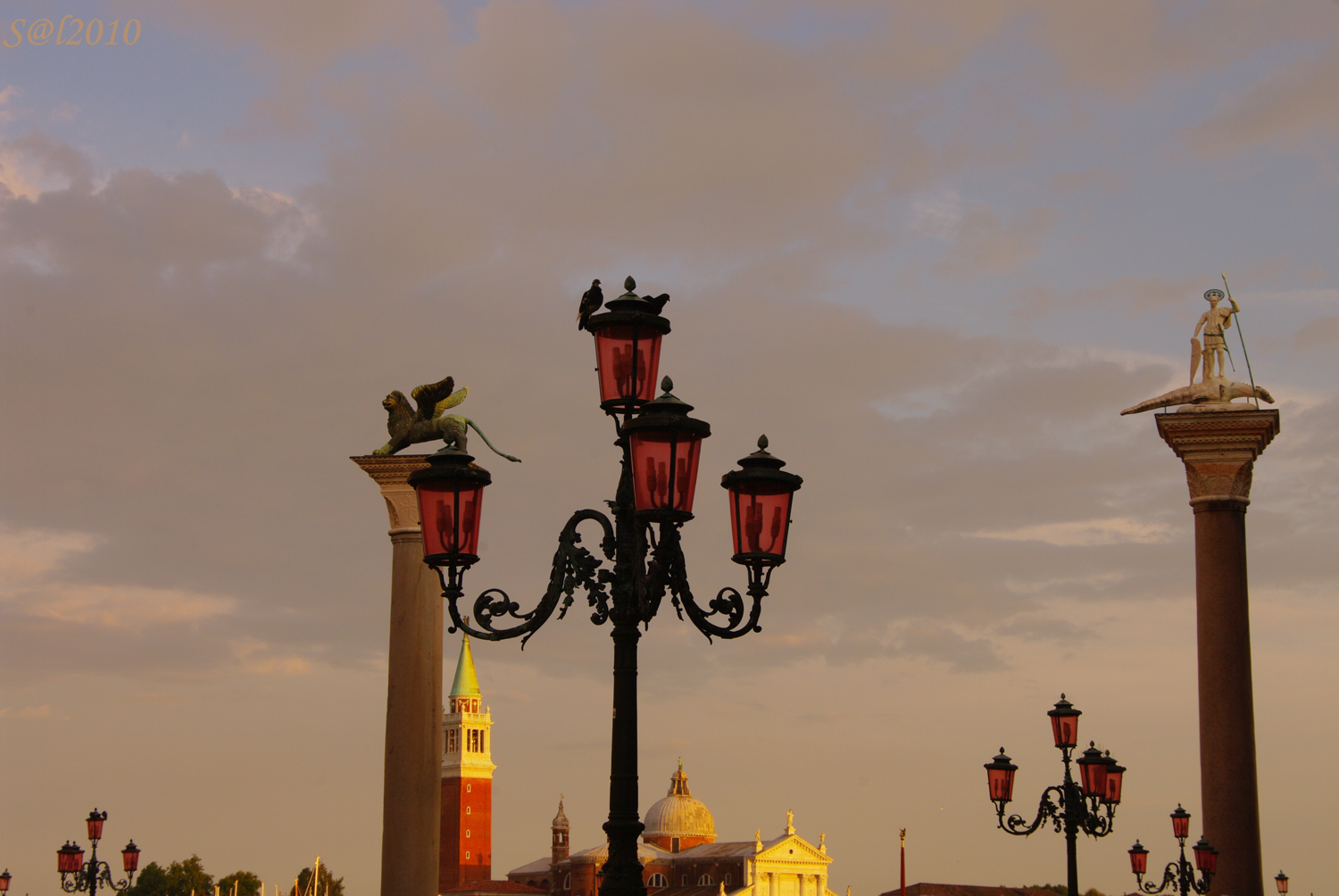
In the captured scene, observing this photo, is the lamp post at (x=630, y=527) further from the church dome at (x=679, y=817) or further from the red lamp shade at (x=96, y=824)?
the church dome at (x=679, y=817)

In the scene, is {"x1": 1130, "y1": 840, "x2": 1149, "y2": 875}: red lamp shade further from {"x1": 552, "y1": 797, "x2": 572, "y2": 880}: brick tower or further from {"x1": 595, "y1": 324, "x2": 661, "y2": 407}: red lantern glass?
{"x1": 552, "y1": 797, "x2": 572, "y2": 880}: brick tower

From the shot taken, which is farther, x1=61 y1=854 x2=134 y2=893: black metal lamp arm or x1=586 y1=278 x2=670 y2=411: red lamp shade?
x1=61 y1=854 x2=134 y2=893: black metal lamp arm

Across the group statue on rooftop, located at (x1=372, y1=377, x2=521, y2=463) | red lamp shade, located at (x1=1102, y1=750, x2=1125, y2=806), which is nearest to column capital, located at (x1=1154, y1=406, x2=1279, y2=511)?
red lamp shade, located at (x1=1102, y1=750, x2=1125, y2=806)

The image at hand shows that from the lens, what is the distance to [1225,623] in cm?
2269

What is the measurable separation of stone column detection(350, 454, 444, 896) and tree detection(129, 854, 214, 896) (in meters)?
77.6

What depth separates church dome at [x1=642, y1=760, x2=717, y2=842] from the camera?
134m

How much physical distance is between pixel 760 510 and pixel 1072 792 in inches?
495

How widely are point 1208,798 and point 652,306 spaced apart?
14692mm

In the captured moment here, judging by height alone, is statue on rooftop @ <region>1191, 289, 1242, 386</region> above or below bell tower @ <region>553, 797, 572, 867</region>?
above

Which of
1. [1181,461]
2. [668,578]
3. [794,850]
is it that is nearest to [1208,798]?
[1181,461]

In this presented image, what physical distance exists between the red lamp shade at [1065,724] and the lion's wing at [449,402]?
29.9 feet

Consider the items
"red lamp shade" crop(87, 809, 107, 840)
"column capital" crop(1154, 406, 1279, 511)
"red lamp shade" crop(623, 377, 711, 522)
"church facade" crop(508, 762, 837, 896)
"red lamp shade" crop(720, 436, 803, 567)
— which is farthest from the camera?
"church facade" crop(508, 762, 837, 896)

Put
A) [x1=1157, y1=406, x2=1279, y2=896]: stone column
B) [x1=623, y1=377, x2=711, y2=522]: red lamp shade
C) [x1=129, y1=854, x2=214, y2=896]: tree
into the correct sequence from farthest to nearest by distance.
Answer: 1. [x1=129, y1=854, x2=214, y2=896]: tree
2. [x1=1157, y1=406, x2=1279, y2=896]: stone column
3. [x1=623, y1=377, x2=711, y2=522]: red lamp shade

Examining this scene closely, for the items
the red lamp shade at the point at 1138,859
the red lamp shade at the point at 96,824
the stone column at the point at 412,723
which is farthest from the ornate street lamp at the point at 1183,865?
the red lamp shade at the point at 96,824
